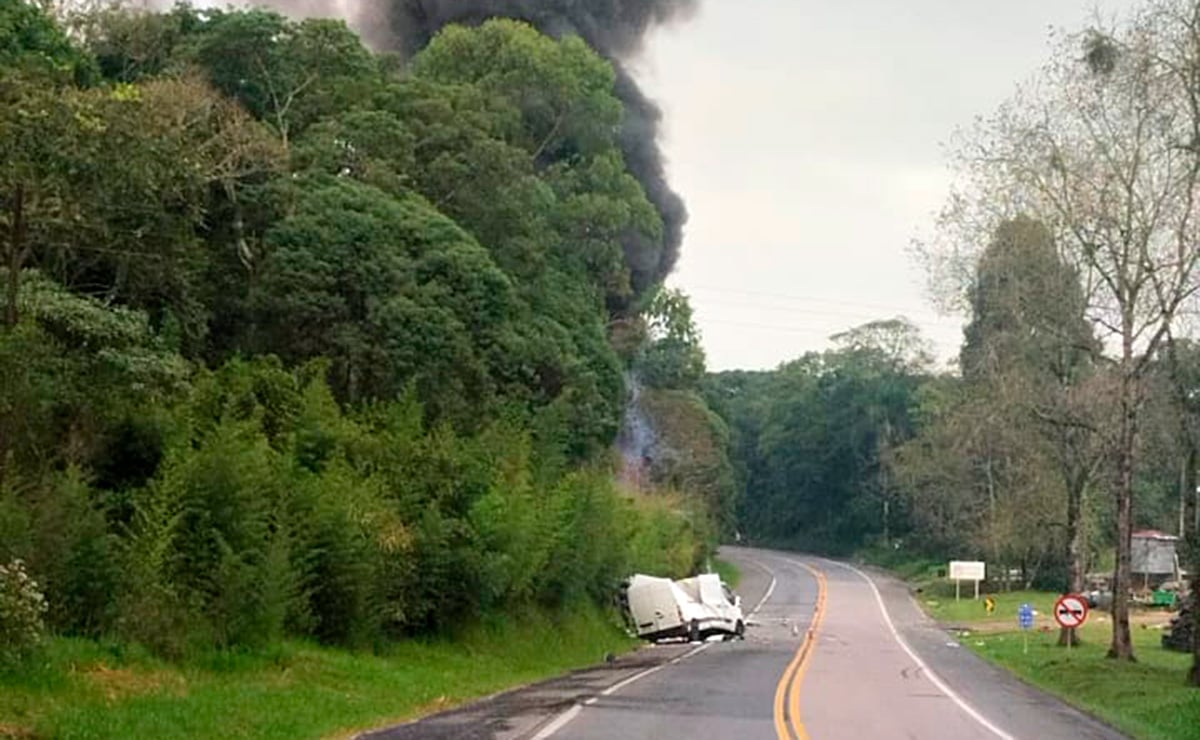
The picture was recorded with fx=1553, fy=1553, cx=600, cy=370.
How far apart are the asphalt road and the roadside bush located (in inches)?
146

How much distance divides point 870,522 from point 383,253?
289 feet

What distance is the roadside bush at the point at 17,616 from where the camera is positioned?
51.0 feet

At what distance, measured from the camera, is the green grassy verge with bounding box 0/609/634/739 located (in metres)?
15.1

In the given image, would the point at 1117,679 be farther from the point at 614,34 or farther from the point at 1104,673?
the point at 614,34

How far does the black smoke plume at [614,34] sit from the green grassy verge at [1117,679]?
1170 inches

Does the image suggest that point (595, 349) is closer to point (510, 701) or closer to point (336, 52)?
point (336, 52)

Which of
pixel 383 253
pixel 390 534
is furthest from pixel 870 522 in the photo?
pixel 390 534

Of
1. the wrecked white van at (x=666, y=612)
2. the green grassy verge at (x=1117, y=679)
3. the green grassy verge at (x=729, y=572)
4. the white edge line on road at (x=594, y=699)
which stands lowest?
the white edge line on road at (x=594, y=699)

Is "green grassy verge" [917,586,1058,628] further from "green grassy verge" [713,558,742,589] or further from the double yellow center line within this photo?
the double yellow center line

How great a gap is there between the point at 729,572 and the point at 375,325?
5670 centimetres

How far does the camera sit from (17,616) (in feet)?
51.3

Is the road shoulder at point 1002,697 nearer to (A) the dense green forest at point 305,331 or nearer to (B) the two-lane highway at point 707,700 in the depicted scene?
(B) the two-lane highway at point 707,700

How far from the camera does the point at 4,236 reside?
27531 mm

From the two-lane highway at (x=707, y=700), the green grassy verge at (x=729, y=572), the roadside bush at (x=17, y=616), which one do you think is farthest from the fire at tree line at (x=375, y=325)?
the green grassy verge at (x=729, y=572)
